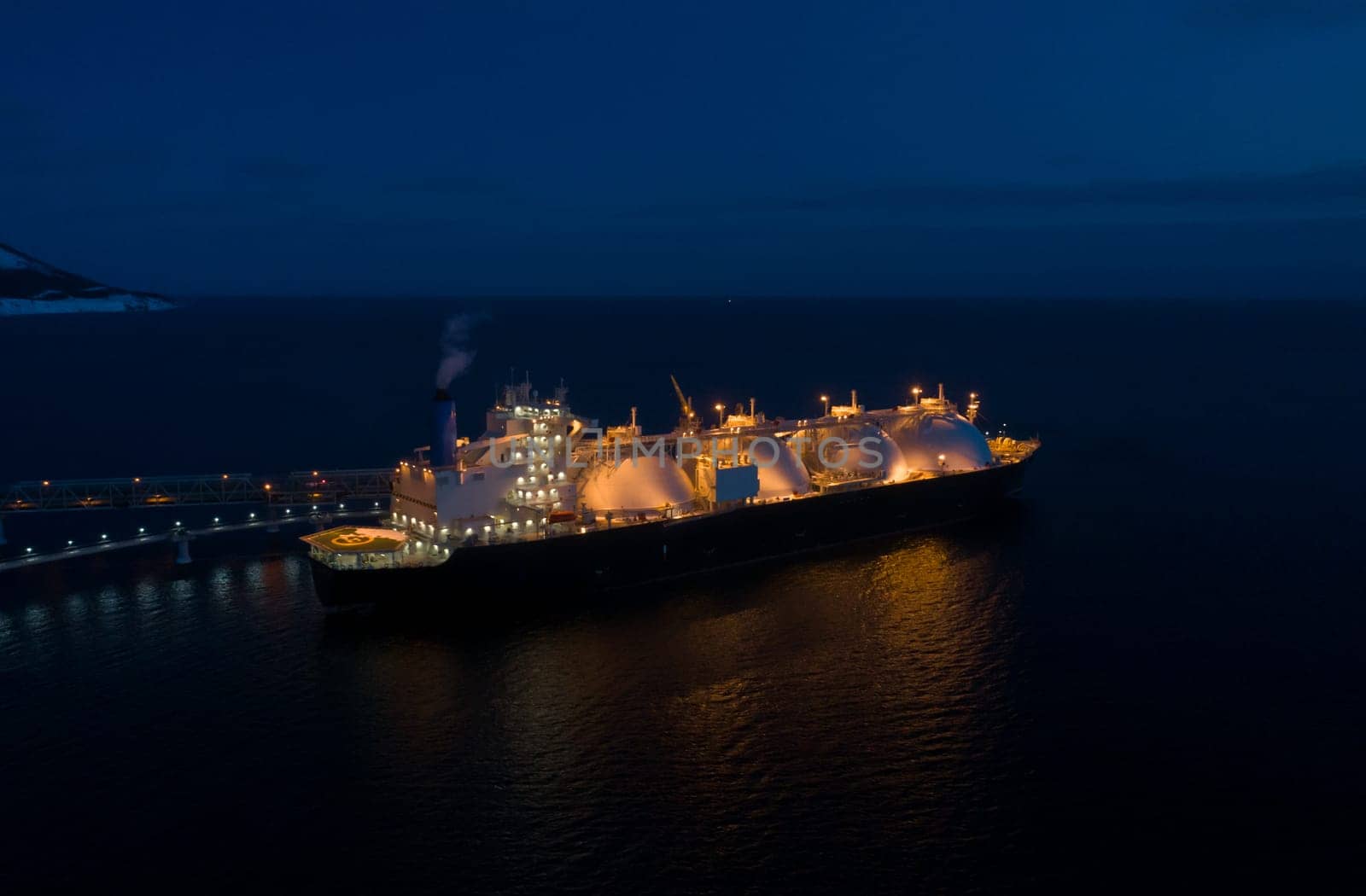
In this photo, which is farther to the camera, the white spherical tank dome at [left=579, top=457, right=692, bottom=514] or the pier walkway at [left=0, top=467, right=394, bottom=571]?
the pier walkway at [left=0, top=467, right=394, bottom=571]

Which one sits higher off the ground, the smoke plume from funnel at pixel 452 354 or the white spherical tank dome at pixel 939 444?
the smoke plume from funnel at pixel 452 354

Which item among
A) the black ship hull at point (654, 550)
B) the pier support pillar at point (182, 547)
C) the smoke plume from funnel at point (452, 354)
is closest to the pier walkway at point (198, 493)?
the pier support pillar at point (182, 547)

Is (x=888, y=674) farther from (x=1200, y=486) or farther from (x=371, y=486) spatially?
(x=1200, y=486)

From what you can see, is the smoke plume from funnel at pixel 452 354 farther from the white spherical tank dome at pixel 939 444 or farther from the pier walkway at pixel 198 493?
the white spherical tank dome at pixel 939 444

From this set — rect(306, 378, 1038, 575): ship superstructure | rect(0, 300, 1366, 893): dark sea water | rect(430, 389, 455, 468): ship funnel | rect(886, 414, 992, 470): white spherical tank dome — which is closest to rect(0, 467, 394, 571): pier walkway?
rect(0, 300, 1366, 893): dark sea water

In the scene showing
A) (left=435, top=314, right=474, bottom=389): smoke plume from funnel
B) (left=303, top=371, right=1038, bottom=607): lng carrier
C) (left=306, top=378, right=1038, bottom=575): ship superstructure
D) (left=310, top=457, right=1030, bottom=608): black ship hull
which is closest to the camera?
(left=310, top=457, right=1030, bottom=608): black ship hull

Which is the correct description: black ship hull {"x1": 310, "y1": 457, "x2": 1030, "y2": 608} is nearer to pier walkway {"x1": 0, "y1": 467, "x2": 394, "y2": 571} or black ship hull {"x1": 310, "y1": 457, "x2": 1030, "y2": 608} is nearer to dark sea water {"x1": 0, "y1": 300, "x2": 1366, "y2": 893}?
dark sea water {"x1": 0, "y1": 300, "x2": 1366, "y2": 893}
